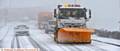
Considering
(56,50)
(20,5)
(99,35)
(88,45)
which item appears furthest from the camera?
(20,5)

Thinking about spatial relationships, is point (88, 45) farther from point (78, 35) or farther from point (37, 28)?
point (37, 28)

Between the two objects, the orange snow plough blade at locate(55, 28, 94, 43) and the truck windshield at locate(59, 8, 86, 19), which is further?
the truck windshield at locate(59, 8, 86, 19)

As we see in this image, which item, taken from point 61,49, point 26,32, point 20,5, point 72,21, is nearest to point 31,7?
point 20,5

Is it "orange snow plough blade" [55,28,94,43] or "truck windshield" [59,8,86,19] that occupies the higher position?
"truck windshield" [59,8,86,19]

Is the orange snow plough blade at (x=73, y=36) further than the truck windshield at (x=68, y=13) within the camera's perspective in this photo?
No

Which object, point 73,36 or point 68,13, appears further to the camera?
point 68,13

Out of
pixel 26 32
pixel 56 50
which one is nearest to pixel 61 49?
pixel 56 50

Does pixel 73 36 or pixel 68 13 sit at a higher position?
pixel 68 13

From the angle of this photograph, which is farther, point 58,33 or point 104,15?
point 104,15

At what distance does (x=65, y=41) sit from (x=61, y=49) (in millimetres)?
1684

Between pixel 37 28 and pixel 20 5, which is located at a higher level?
pixel 20 5

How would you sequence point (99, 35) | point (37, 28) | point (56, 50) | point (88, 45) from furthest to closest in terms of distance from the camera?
point (37, 28)
point (99, 35)
point (88, 45)
point (56, 50)

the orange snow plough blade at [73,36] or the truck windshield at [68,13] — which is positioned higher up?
the truck windshield at [68,13]

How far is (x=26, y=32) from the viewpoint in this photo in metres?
24.8
